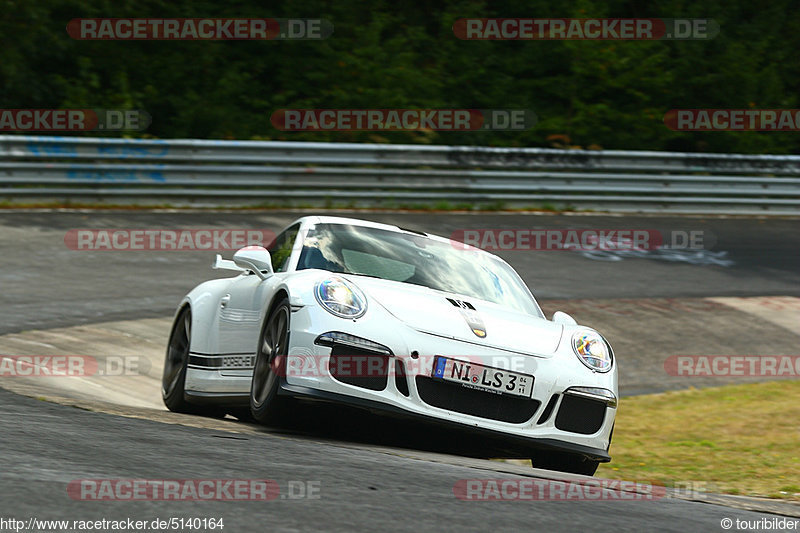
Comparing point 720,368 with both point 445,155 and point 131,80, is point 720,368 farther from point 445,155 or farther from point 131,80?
point 131,80

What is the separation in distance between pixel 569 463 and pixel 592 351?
0.61 metres

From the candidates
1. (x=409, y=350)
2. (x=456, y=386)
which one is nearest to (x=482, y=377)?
(x=456, y=386)

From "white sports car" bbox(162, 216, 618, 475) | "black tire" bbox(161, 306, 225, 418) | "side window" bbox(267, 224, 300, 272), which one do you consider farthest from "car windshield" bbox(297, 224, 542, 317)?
"black tire" bbox(161, 306, 225, 418)

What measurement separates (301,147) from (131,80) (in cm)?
585

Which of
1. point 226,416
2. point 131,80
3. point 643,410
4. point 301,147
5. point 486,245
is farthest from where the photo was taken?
point 131,80

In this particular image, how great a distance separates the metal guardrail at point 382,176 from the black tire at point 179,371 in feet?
28.7

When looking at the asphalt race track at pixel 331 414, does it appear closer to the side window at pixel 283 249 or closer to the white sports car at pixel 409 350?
the white sports car at pixel 409 350

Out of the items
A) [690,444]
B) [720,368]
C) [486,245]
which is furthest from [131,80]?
[690,444]

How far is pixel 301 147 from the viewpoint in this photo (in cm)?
1745

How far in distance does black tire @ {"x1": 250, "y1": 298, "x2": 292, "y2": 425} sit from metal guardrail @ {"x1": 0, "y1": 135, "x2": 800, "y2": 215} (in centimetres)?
1064

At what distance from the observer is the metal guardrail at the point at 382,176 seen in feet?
52.8

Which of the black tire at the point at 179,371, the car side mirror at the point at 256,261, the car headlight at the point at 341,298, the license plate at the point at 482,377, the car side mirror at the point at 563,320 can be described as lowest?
the black tire at the point at 179,371

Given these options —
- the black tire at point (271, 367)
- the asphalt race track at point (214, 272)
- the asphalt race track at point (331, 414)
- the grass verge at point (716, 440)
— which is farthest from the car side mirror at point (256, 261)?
the asphalt race track at point (214, 272)

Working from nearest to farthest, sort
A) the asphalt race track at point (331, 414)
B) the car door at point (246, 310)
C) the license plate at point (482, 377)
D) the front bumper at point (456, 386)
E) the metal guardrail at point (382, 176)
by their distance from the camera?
the asphalt race track at point (331, 414), the front bumper at point (456, 386), the license plate at point (482, 377), the car door at point (246, 310), the metal guardrail at point (382, 176)
